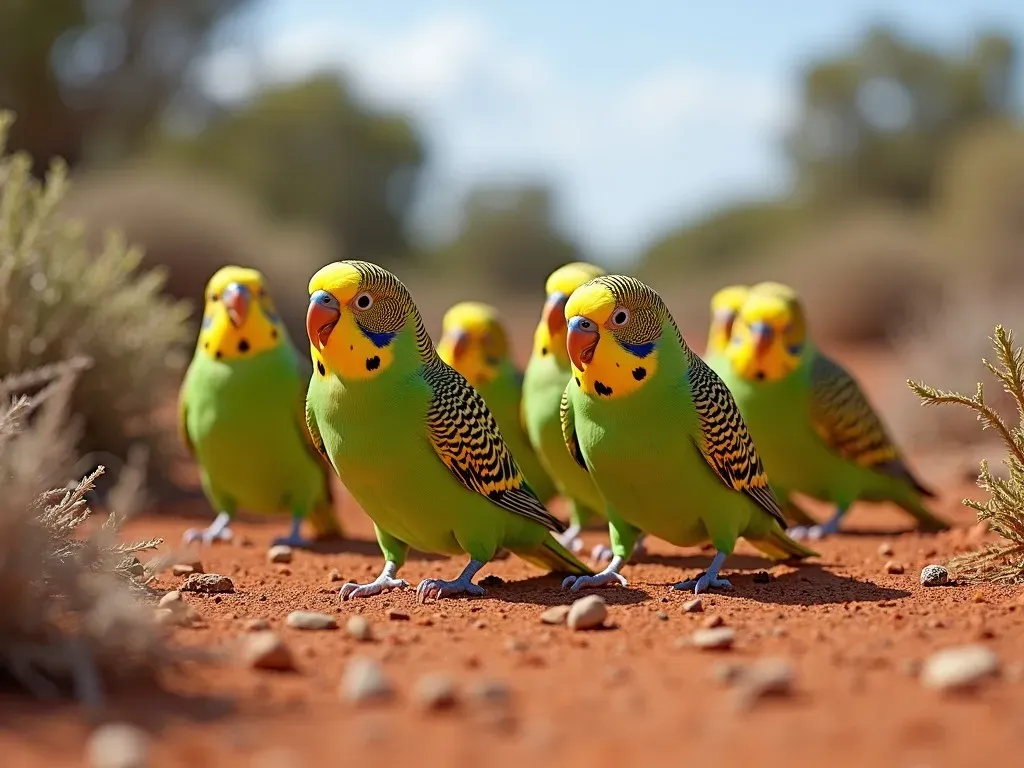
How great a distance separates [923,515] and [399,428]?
4.44 meters

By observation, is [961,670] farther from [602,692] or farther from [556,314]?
[556,314]

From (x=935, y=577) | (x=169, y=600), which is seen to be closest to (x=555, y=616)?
(x=169, y=600)

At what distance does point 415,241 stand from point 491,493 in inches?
1537

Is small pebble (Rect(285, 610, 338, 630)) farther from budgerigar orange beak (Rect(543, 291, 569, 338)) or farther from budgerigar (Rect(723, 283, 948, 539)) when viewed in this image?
budgerigar (Rect(723, 283, 948, 539))

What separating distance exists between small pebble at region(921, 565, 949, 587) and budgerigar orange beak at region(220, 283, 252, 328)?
4157 millimetres

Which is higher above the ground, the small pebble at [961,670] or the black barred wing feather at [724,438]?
the black barred wing feather at [724,438]

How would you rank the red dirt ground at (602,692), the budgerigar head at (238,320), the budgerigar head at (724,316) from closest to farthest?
1. the red dirt ground at (602,692)
2. the budgerigar head at (238,320)
3. the budgerigar head at (724,316)

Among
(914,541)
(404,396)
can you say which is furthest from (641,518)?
(914,541)

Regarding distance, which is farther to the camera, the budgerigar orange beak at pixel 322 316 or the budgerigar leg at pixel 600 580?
the budgerigar leg at pixel 600 580

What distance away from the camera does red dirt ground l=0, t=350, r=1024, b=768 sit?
3.00m

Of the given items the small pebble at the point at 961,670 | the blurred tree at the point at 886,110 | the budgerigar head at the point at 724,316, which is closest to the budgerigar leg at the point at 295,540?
the budgerigar head at the point at 724,316

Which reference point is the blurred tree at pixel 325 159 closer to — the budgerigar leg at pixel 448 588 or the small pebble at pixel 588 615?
the budgerigar leg at pixel 448 588

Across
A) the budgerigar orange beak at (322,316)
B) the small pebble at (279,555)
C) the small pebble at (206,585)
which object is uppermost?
the budgerigar orange beak at (322,316)

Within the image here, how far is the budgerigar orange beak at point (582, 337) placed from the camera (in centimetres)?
524
